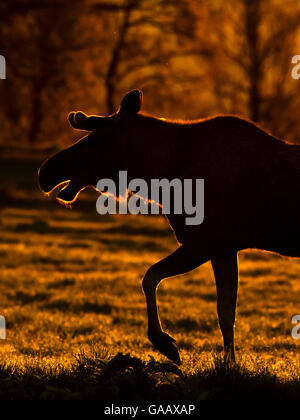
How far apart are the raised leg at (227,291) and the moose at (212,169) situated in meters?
0.01

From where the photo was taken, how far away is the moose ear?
591 centimetres

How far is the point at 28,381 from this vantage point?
557cm

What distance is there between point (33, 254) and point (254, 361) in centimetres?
1072

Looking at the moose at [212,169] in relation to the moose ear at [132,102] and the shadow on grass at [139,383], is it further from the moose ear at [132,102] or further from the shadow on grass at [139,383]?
the shadow on grass at [139,383]

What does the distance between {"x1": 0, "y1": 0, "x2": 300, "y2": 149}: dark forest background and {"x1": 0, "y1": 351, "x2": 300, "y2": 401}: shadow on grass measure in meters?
17.1

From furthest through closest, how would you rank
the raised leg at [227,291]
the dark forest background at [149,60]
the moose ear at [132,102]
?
1. the dark forest background at [149,60]
2. the raised leg at [227,291]
3. the moose ear at [132,102]

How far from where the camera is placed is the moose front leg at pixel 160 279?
5562 millimetres

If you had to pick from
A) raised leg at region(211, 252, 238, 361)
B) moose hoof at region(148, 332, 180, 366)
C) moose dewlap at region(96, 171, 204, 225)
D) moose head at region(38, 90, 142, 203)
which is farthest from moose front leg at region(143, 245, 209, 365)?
moose head at region(38, 90, 142, 203)

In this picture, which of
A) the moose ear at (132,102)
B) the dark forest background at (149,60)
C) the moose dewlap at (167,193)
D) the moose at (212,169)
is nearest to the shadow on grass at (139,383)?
the moose at (212,169)

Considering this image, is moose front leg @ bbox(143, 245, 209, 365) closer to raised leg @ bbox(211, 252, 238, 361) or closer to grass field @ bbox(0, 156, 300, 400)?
grass field @ bbox(0, 156, 300, 400)

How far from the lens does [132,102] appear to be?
5926 millimetres

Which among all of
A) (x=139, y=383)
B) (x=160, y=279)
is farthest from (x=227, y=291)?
(x=139, y=383)

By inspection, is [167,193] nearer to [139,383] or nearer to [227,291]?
[227,291]
